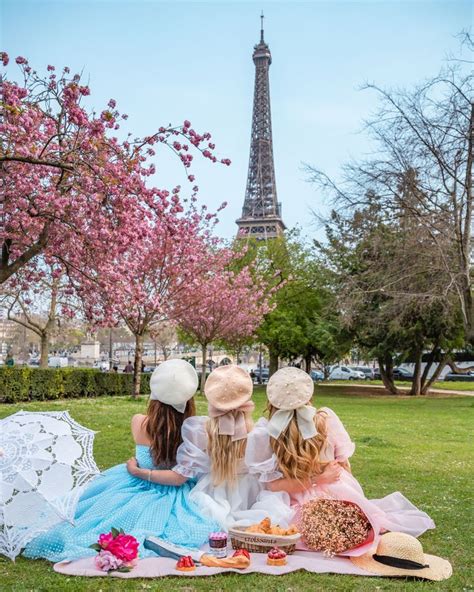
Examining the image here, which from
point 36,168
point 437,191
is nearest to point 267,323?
point 437,191

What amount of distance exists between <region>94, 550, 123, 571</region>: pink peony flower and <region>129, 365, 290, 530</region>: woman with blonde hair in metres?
0.94

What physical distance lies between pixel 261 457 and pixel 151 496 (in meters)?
0.89

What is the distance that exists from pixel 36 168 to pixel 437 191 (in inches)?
441

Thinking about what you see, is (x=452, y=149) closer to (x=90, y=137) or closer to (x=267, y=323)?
(x=90, y=137)

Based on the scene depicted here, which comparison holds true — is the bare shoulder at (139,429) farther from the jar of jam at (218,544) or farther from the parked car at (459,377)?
the parked car at (459,377)

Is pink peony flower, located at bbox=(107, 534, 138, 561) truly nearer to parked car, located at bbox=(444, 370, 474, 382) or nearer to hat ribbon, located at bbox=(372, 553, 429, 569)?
hat ribbon, located at bbox=(372, 553, 429, 569)

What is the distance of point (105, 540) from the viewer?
13.8 ft

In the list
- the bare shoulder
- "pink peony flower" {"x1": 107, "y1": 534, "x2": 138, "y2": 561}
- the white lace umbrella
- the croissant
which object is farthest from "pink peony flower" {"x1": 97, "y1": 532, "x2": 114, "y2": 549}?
the bare shoulder

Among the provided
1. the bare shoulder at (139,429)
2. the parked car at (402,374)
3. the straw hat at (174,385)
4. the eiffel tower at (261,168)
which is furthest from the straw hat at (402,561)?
the eiffel tower at (261,168)

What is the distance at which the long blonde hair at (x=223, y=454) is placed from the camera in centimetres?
493

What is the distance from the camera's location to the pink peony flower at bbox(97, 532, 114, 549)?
4184mm

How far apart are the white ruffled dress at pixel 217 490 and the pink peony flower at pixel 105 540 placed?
81cm

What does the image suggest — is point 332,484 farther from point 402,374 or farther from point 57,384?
point 402,374

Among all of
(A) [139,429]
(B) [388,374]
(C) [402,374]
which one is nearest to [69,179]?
(A) [139,429]
